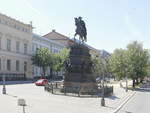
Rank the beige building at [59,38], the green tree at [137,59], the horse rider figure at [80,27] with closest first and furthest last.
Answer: the horse rider figure at [80,27] → the green tree at [137,59] → the beige building at [59,38]

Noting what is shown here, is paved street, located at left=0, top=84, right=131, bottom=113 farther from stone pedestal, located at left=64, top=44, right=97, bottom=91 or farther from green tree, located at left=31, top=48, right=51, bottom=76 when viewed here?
green tree, located at left=31, top=48, right=51, bottom=76

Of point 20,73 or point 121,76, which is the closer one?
point 121,76

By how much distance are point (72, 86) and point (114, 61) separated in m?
28.6

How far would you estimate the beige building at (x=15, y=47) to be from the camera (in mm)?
71312

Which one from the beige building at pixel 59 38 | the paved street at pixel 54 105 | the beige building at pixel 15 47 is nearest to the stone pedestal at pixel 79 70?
the paved street at pixel 54 105

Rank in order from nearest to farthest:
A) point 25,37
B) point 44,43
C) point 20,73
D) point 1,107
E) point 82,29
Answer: point 1,107 < point 82,29 < point 20,73 < point 25,37 < point 44,43

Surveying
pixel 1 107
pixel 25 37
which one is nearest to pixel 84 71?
pixel 1 107

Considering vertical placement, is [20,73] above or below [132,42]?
below

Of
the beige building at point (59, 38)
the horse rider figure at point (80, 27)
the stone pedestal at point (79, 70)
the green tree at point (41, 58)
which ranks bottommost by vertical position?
the stone pedestal at point (79, 70)

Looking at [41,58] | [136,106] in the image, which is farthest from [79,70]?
[41,58]

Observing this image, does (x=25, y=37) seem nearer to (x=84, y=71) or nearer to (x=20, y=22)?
(x=20, y=22)

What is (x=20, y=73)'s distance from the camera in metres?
77.4

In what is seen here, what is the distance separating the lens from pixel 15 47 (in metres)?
77.5

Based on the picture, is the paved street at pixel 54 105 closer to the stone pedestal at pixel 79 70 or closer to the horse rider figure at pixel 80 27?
the stone pedestal at pixel 79 70
